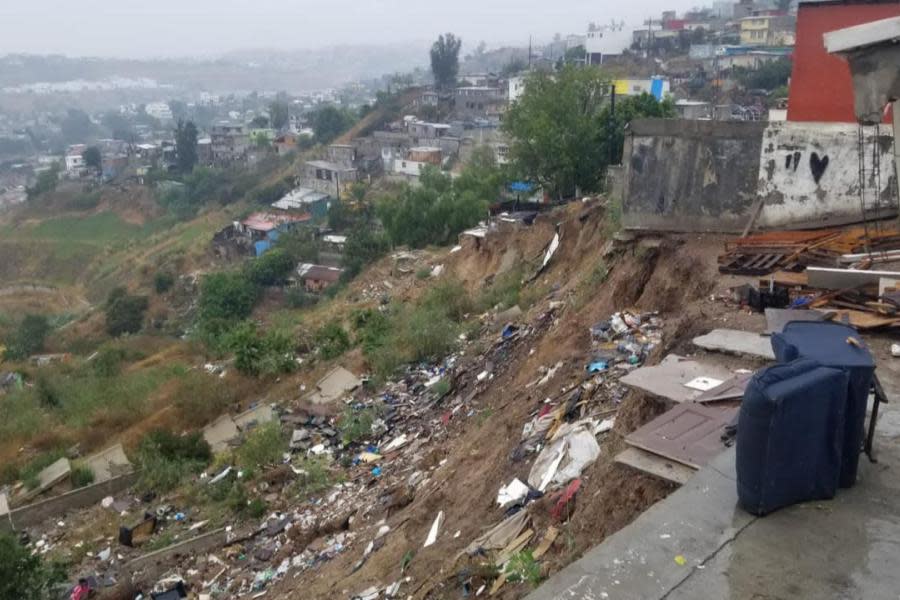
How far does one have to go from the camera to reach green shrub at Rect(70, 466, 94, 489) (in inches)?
412

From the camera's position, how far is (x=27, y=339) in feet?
84.3

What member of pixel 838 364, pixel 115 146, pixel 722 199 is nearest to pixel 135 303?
pixel 722 199

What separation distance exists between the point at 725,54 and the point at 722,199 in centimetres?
4154

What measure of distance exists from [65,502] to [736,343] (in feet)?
28.2

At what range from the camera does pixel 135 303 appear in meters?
28.5

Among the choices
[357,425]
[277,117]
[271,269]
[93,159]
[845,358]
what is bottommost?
[271,269]

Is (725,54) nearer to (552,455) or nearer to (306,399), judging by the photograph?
(306,399)

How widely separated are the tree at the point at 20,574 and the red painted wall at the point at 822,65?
35.3ft

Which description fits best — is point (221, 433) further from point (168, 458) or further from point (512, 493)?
point (512, 493)

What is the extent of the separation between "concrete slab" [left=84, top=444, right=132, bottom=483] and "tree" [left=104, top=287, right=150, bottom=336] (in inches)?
665

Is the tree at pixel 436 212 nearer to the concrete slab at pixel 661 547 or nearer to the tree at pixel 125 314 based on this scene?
the tree at pixel 125 314

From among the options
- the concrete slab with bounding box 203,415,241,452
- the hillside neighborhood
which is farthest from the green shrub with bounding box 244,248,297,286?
the concrete slab with bounding box 203,415,241,452

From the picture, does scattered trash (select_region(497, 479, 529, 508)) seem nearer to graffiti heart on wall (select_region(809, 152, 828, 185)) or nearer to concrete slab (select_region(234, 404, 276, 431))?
graffiti heart on wall (select_region(809, 152, 828, 185))

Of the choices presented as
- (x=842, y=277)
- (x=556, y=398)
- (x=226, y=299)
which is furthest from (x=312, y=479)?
(x=226, y=299)
